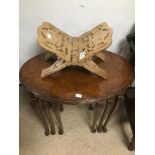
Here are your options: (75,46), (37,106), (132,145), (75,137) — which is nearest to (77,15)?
(75,46)

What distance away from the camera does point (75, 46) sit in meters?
1.82

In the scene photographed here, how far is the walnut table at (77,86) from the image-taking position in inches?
62.5

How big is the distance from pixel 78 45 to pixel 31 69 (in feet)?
1.14

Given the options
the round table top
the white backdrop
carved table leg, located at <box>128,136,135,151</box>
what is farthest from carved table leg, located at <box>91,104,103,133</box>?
the white backdrop

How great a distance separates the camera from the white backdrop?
6.40ft

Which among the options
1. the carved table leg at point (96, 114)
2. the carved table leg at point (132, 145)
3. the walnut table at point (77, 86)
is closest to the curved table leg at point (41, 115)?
the walnut table at point (77, 86)

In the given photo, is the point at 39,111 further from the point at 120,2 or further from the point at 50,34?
the point at 120,2

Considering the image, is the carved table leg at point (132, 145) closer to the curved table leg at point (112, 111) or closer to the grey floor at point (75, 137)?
the grey floor at point (75, 137)

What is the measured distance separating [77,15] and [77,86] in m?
0.62

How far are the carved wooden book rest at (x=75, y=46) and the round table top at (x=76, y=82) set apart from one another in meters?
0.05

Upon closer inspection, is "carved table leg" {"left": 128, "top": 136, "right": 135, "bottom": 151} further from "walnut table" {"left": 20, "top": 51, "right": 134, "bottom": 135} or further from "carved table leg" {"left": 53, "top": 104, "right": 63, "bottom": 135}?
"carved table leg" {"left": 53, "top": 104, "right": 63, "bottom": 135}

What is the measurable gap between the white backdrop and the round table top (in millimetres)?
316

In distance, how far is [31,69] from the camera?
5.88 feet
